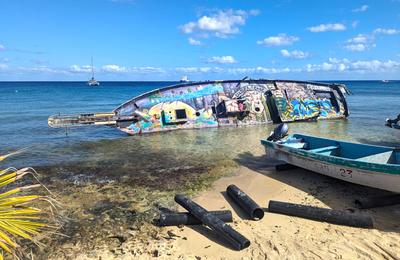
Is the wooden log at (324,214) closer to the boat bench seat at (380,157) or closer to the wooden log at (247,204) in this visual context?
the wooden log at (247,204)

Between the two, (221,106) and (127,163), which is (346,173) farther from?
(221,106)

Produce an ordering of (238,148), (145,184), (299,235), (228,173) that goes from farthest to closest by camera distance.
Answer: (238,148) → (228,173) → (145,184) → (299,235)

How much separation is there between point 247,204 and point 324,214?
1.81 m

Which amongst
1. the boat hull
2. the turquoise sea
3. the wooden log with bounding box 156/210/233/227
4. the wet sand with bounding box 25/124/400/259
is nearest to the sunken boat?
the turquoise sea

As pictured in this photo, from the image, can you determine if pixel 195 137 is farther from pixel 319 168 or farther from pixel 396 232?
pixel 396 232

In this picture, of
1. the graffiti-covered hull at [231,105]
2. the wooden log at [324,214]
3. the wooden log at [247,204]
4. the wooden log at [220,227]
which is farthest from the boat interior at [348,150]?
the graffiti-covered hull at [231,105]

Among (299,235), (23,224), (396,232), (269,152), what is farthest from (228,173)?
(23,224)

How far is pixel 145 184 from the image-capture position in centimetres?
1055

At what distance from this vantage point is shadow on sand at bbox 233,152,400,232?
24.7 ft

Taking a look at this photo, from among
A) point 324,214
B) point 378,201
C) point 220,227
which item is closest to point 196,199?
point 220,227

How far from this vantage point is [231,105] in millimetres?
21516

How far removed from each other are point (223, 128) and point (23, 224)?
18.0 metres

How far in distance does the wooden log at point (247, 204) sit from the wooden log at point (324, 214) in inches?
18.5

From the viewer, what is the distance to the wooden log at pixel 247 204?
7.68 metres
